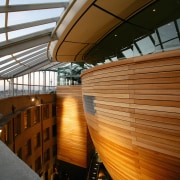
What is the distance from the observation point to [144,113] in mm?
4672

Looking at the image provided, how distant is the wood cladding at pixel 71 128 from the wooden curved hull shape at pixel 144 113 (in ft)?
35.1

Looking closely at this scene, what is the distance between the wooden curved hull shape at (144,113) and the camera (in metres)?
4.20

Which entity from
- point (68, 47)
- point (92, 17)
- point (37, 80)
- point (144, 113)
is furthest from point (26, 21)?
point (37, 80)

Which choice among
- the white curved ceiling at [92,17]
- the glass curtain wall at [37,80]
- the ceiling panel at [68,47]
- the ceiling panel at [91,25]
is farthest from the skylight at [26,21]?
the glass curtain wall at [37,80]

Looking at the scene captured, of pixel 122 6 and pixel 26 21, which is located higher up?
pixel 26 21

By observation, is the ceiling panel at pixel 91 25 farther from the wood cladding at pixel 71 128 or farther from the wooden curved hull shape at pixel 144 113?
the wood cladding at pixel 71 128

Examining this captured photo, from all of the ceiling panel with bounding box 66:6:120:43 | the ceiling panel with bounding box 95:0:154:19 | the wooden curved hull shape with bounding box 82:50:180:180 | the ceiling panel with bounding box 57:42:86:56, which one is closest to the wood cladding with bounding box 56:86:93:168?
the ceiling panel with bounding box 57:42:86:56

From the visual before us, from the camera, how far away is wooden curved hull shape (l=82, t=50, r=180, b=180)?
4.20 meters

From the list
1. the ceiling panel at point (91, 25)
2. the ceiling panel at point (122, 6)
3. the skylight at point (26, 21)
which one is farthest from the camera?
the skylight at point (26, 21)

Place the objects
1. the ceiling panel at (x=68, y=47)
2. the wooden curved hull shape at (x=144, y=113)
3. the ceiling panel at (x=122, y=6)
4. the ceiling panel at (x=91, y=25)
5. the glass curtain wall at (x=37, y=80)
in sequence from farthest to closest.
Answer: the glass curtain wall at (x=37, y=80) < the ceiling panel at (x=68, y=47) < the ceiling panel at (x=91, y=25) < the ceiling panel at (x=122, y=6) < the wooden curved hull shape at (x=144, y=113)

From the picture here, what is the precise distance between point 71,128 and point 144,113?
13.6 m

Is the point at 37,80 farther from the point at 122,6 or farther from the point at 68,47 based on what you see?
the point at 122,6

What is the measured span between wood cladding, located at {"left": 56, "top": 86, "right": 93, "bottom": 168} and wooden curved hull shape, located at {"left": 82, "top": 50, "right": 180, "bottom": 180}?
10.7 meters

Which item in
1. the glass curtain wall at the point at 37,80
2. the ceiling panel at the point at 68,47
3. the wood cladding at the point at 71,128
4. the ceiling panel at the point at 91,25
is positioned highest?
the ceiling panel at the point at 91,25
